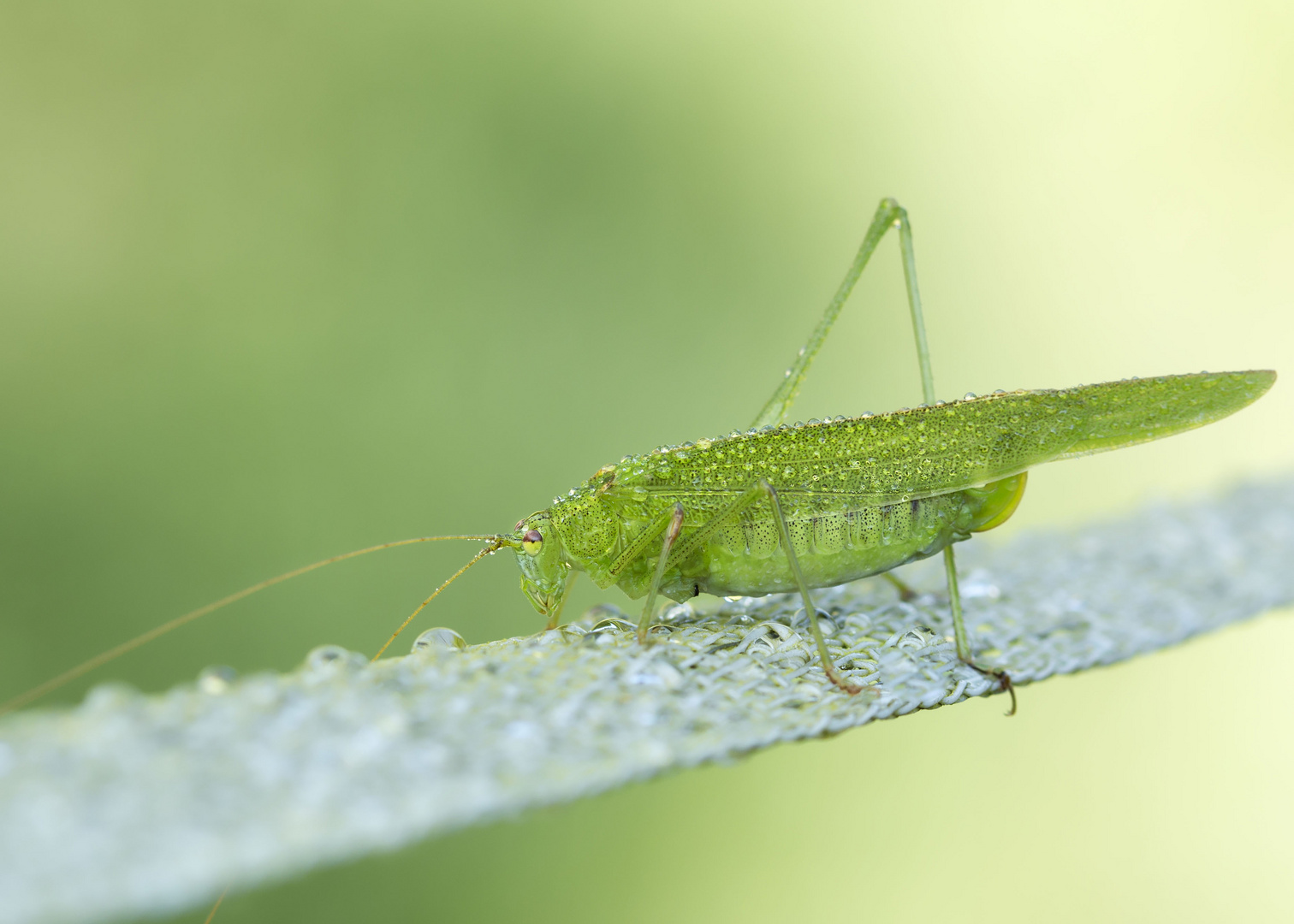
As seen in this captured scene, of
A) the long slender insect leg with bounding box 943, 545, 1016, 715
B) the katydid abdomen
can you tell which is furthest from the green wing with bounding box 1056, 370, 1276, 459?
the long slender insect leg with bounding box 943, 545, 1016, 715

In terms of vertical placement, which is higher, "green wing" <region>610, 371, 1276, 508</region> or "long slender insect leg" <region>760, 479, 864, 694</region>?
"green wing" <region>610, 371, 1276, 508</region>

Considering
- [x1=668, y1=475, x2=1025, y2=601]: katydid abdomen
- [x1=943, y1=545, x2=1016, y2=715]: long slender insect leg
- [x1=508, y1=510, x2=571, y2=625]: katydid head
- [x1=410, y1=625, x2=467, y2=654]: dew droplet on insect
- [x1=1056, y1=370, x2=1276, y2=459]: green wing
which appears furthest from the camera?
[x1=508, y1=510, x2=571, y2=625]: katydid head

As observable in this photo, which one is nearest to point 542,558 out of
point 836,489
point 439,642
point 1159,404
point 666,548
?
point 666,548

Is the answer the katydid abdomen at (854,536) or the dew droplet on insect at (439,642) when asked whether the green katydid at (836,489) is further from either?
the dew droplet on insect at (439,642)

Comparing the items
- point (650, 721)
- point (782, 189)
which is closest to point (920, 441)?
point (650, 721)

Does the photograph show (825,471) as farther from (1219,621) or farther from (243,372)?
(243,372)

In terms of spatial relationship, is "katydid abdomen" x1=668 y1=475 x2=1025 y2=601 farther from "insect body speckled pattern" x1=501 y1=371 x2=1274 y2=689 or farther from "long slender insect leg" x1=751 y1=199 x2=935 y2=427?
"long slender insect leg" x1=751 y1=199 x2=935 y2=427

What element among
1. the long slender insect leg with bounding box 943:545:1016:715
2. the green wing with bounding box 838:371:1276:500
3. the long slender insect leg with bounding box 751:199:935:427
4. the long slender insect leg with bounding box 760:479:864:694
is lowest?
the long slender insect leg with bounding box 943:545:1016:715

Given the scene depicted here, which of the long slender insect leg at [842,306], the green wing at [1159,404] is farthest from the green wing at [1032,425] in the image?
the long slender insect leg at [842,306]
